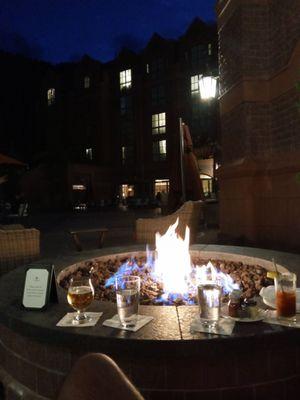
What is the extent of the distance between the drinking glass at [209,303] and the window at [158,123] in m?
35.8

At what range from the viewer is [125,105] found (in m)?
40.0

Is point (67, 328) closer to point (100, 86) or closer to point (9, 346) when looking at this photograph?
point (9, 346)

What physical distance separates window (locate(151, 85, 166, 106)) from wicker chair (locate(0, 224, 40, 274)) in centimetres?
3300

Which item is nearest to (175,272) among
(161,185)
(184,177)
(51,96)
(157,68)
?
(184,177)

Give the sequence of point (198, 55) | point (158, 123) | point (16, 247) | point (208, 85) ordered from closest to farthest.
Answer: point (16, 247) < point (208, 85) < point (198, 55) < point (158, 123)

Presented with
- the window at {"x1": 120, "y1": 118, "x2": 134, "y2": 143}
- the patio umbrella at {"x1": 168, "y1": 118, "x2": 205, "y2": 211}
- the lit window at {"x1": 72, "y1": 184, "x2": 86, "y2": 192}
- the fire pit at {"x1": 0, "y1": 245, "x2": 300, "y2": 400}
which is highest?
the window at {"x1": 120, "y1": 118, "x2": 134, "y2": 143}

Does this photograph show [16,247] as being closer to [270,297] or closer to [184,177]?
[270,297]

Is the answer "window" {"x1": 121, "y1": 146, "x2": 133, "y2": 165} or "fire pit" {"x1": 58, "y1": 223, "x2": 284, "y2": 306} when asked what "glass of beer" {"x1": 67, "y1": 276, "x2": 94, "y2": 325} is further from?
"window" {"x1": 121, "y1": 146, "x2": 133, "y2": 165}

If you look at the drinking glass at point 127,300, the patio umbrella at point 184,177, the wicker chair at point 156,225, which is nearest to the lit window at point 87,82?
the patio umbrella at point 184,177

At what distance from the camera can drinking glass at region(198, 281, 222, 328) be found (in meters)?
2.41

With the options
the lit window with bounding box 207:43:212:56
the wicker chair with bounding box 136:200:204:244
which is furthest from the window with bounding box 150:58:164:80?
the wicker chair with bounding box 136:200:204:244

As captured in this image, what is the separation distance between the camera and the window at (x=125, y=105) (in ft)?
130

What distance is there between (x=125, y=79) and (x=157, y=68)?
4076 millimetres

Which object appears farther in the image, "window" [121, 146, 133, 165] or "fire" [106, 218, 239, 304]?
"window" [121, 146, 133, 165]
